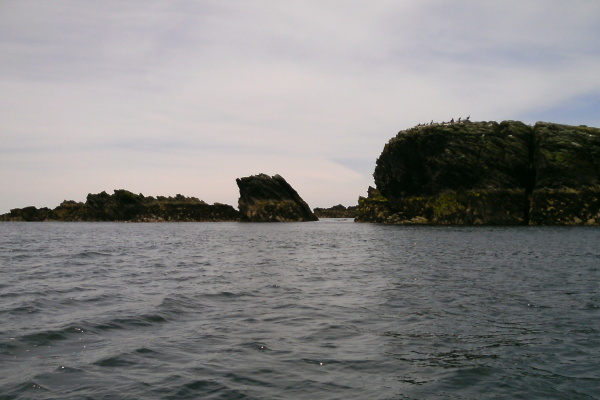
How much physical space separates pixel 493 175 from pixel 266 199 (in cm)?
7890

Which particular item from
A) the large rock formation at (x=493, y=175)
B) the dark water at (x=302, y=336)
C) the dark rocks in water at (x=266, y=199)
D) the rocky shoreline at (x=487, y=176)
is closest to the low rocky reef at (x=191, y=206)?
the dark rocks in water at (x=266, y=199)

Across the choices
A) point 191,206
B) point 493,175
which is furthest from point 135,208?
point 493,175

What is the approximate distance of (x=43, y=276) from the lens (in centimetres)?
2369

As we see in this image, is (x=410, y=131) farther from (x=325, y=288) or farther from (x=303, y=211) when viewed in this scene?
(x=325, y=288)

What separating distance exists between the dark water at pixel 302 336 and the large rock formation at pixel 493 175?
255ft

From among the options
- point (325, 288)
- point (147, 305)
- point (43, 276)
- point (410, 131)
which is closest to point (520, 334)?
point (325, 288)

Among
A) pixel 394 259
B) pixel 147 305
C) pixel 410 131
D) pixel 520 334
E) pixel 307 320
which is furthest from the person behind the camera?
pixel 410 131

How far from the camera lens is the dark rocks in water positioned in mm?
156625

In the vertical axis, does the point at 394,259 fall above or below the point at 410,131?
below

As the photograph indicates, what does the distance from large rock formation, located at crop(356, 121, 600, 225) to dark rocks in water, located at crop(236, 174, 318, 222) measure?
43.6m

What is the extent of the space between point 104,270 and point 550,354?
947 inches

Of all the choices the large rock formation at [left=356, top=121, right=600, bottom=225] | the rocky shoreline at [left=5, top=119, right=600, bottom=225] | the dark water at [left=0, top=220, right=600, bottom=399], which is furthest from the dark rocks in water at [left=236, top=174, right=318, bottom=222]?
the dark water at [left=0, top=220, right=600, bottom=399]

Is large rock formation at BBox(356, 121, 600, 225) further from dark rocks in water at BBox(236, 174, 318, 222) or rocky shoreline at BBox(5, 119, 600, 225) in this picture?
dark rocks in water at BBox(236, 174, 318, 222)

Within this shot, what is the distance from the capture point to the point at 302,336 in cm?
1209
